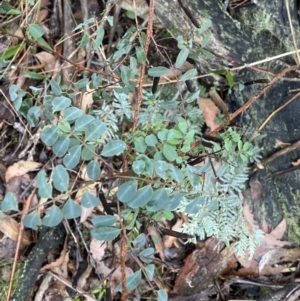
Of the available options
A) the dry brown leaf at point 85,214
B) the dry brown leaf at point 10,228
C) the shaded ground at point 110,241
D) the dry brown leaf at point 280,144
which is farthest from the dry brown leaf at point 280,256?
the dry brown leaf at point 10,228

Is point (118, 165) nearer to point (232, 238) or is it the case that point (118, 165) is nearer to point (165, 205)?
point (232, 238)

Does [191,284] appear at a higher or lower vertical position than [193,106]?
lower

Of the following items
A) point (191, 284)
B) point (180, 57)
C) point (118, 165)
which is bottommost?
point (191, 284)

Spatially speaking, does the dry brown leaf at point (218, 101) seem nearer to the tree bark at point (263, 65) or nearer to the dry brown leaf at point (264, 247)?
the tree bark at point (263, 65)

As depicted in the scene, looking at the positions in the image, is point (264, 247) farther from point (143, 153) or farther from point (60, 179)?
point (60, 179)

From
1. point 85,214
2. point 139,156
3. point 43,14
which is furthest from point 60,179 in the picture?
point 43,14

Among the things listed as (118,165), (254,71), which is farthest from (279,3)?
(118,165)
